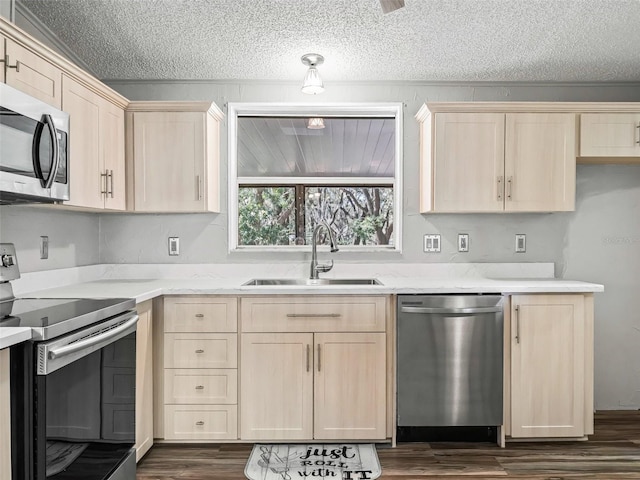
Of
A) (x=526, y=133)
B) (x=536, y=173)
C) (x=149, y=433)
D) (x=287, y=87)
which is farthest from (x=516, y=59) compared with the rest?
(x=149, y=433)

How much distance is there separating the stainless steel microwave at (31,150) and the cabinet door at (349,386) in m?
1.54

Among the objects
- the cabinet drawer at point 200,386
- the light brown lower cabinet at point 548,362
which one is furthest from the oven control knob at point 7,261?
the light brown lower cabinet at point 548,362

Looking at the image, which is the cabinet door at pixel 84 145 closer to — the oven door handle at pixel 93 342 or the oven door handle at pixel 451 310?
the oven door handle at pixel 93 342

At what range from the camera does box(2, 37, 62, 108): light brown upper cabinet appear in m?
1.86

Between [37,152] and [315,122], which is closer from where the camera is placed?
[37,152]

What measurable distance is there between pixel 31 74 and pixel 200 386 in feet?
5.78

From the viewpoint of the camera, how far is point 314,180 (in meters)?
3.50

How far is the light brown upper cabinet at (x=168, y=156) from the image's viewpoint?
3.00 meters

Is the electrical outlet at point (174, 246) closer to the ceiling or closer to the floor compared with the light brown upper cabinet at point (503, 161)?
closer to the floor

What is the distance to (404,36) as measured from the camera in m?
2.64

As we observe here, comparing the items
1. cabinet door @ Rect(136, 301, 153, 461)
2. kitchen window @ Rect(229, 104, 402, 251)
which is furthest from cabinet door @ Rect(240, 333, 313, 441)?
kitchen window @ Rect(229, 104, 402, 251)

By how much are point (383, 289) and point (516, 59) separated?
166 centimetres

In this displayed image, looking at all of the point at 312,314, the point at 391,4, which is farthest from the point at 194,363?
the point at 391,4

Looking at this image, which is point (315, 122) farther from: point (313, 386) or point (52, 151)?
point (52, 151)
